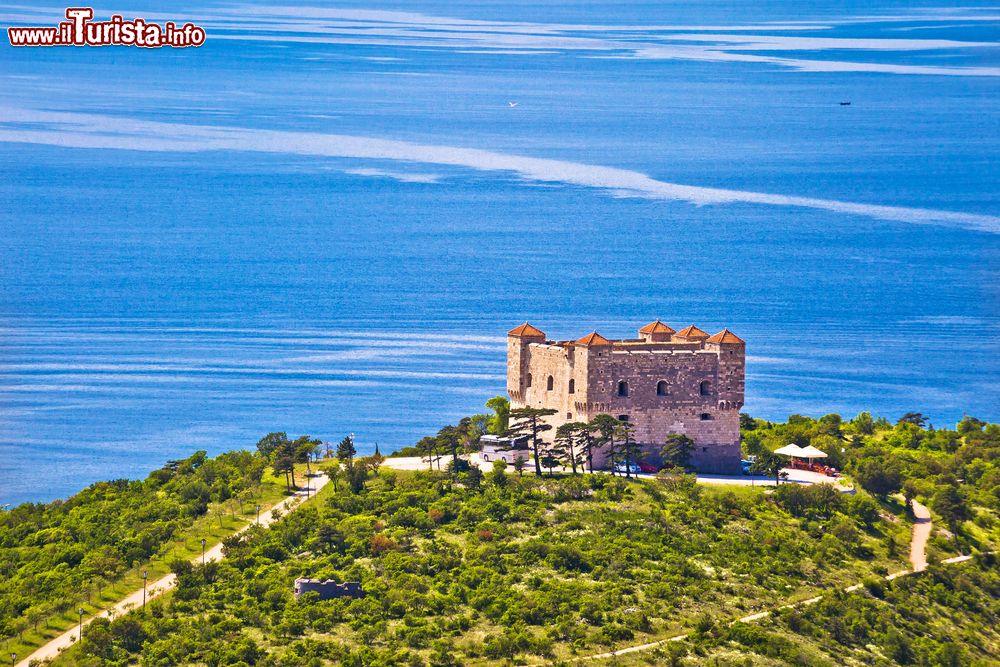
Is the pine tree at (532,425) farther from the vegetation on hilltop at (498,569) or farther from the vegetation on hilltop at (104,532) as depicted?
the vegetation on hilltop at (104,532)

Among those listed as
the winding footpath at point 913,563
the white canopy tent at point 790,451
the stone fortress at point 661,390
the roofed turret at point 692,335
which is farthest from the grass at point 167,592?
the white canopy tent at point 790,451

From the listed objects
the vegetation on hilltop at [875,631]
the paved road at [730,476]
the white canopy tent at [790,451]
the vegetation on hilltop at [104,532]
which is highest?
the white canopy tent at [790,451]

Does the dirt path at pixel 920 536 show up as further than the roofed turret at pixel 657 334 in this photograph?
No

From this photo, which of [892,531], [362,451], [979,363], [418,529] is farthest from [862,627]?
[979,363]

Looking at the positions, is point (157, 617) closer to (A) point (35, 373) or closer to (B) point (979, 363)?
(A) point (35, 373)

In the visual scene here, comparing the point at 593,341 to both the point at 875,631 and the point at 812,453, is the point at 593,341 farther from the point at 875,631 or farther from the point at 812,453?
the point at 875,631

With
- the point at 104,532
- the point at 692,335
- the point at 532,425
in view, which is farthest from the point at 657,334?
the point at 104,532

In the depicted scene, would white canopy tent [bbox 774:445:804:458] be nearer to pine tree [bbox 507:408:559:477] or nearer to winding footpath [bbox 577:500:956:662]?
winding footpath [bbox 577:500:956:662]
